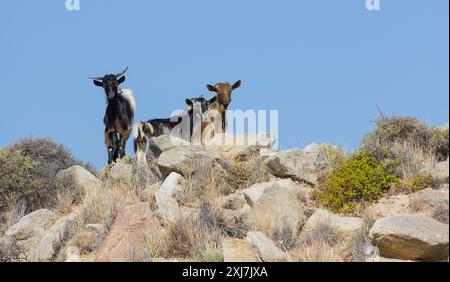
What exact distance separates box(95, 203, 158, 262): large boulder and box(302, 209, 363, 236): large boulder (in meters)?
2.79

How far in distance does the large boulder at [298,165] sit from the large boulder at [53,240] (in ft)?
13.8

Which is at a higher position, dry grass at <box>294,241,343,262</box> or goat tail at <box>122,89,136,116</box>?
goat tail at <box>122,89,136,116</box>

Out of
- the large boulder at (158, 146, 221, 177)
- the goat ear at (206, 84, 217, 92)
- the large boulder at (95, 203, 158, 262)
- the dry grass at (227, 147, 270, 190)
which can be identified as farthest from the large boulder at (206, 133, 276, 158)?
the goat ear at (206, 84, 217, 92)

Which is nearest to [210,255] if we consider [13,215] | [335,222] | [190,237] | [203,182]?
[190,237]

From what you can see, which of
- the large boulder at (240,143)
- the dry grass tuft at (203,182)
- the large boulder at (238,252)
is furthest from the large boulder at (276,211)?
the large boulder at (240,143)

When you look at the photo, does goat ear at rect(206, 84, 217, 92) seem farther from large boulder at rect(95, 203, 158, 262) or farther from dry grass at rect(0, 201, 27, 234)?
large boulder at rect(95, 203, 158, 262)

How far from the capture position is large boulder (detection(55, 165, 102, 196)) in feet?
67.7

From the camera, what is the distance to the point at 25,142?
25.1m

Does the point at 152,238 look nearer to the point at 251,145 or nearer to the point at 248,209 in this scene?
the point at 248,209

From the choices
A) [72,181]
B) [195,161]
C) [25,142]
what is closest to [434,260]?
[195,161]

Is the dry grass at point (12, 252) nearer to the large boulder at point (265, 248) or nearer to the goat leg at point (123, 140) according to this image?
the large boulder at point (265, 248)

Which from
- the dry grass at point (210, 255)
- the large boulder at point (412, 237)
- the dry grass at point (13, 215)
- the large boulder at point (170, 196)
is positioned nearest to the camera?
the large boulder at point (412, 237)

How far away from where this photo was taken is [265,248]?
13680 mm

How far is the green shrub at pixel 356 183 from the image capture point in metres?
16.3
